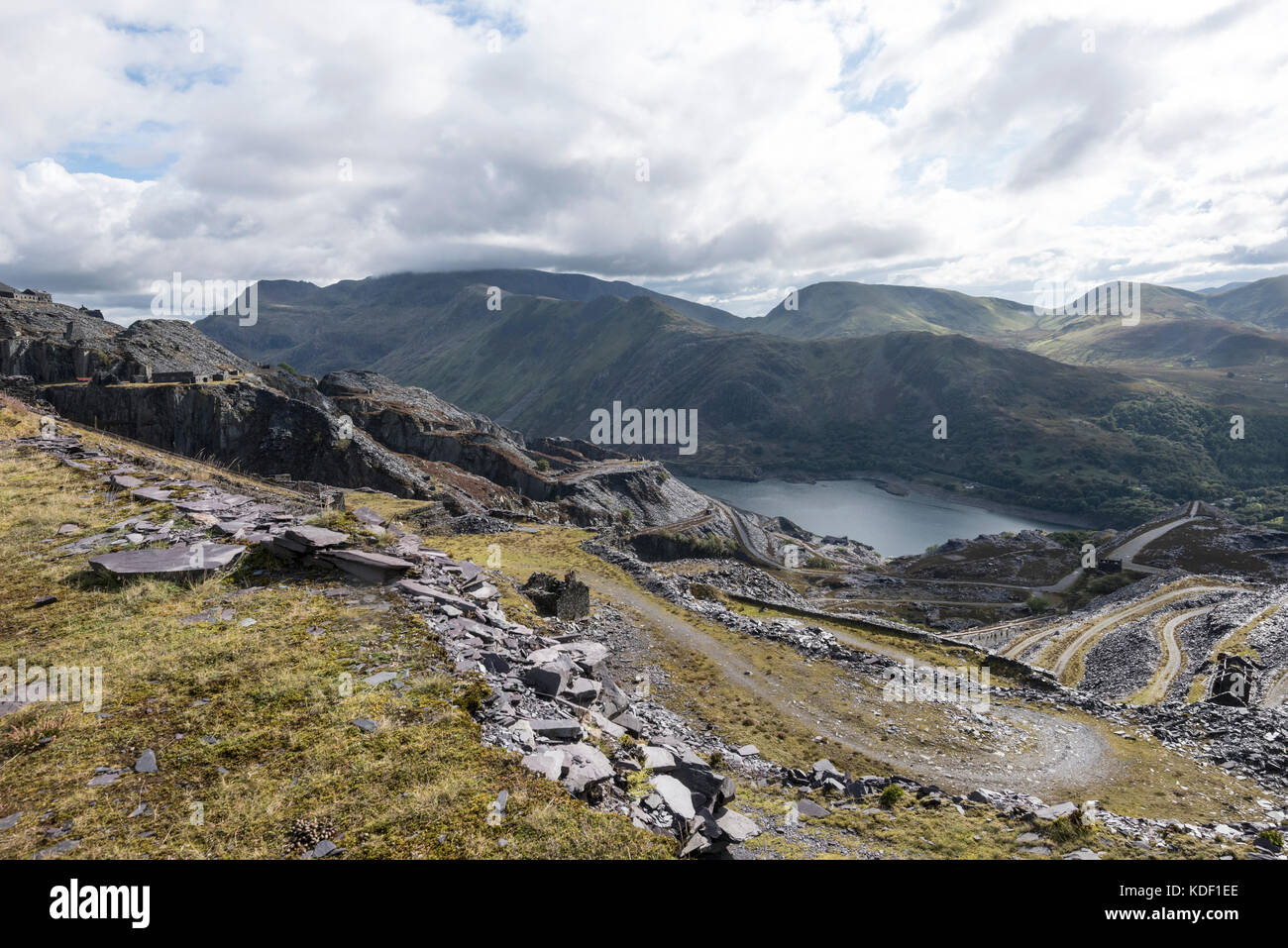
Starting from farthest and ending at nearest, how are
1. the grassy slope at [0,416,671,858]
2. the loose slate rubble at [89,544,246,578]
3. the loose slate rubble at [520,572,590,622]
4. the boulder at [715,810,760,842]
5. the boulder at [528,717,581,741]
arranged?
1. the loose slate rubble at [520,572,590,622]
2. the loose slate rubble at [89,544,246,578]
3. the boulder at [528,717,581,741]
4. the boulder at [715,810,760,842]
5. the grassy slope at [0,416,671,858]

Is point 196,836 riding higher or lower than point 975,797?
higher

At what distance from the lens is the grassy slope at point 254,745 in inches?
341

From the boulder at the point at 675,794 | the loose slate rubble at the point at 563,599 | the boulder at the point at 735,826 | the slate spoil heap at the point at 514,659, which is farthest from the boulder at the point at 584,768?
the loose slate rubble at the point at 563,599

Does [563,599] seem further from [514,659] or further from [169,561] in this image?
[169,561]

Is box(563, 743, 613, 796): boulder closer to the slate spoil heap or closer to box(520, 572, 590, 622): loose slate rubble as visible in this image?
the slate spoil heap

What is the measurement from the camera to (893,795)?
49.8ft

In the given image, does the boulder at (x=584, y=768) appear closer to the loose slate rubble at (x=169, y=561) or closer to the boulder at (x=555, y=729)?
the boulder at (x=555, y=729)

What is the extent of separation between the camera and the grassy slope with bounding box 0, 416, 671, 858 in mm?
8672

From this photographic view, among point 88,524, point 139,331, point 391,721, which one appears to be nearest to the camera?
point 391,721

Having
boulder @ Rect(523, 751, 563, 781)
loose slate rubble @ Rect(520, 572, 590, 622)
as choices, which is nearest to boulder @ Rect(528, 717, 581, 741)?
boulder @ Rect(523, 751, 563, 781)
